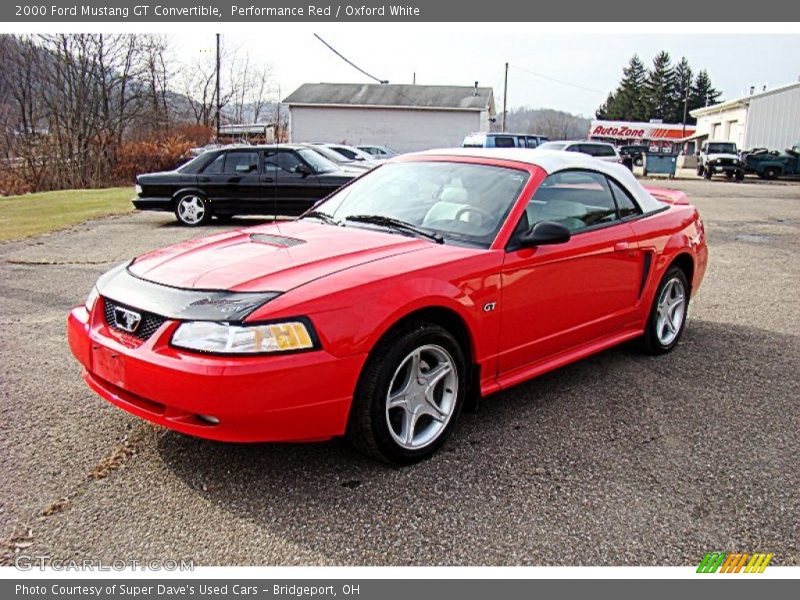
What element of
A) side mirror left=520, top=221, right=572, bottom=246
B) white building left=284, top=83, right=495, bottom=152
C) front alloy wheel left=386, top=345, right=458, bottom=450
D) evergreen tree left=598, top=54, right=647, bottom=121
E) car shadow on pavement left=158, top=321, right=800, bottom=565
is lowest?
car shadow on pavement left=158, top=321, right=800, bottom=565

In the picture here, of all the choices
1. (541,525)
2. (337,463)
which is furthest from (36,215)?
(541,525)

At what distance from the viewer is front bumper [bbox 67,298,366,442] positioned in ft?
8.77

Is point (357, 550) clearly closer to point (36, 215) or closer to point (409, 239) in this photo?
point (409, 239)

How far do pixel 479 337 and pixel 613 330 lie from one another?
147 cm

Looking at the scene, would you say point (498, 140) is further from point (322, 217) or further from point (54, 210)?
point (322, 217)

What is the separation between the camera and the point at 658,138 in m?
62.6

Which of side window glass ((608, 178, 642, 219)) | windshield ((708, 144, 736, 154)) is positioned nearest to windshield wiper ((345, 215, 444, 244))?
side window glass ((608, 178, 642, 219))

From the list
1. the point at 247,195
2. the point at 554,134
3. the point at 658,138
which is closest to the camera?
the point at 247,195

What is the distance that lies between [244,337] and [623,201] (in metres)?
3.06

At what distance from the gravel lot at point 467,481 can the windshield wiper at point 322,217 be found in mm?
1420

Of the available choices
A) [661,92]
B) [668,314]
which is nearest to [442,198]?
[668,314]

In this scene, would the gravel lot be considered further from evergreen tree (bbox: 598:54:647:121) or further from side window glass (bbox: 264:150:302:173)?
evergreen tree (bbox: 598:54:647:121)

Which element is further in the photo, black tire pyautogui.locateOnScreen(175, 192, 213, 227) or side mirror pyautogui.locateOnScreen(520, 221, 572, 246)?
black tire pyautogui.locateOnScreen(175, 192, 213, 227)

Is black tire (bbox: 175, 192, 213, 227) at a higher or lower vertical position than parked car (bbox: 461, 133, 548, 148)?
lower
